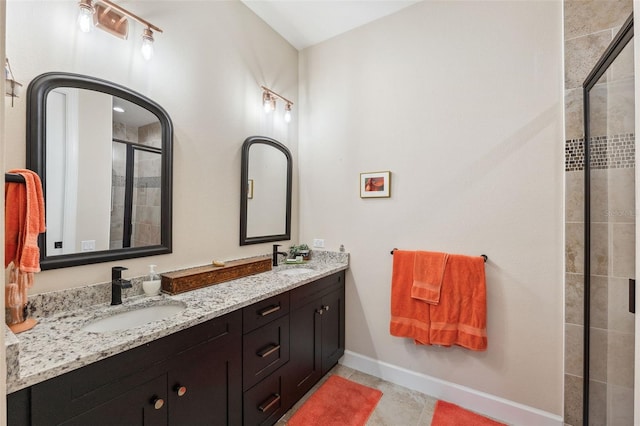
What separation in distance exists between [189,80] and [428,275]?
218 centimetres

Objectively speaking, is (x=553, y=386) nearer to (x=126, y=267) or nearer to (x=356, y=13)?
(x=126, y=267)

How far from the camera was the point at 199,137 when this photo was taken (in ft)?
6.30

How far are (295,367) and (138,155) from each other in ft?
5.50

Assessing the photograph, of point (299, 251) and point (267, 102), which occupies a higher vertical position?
point (267, 102)

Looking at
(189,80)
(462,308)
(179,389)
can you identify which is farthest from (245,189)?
(462,308)

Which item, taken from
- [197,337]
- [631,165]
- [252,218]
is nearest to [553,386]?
[631,165]

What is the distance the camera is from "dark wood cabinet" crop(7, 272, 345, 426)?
3.00 ft

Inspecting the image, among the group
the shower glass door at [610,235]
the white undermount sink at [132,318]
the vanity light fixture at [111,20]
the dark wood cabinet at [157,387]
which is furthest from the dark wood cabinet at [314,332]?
the vanity light fixture at [111,20]

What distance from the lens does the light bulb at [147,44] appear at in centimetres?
156

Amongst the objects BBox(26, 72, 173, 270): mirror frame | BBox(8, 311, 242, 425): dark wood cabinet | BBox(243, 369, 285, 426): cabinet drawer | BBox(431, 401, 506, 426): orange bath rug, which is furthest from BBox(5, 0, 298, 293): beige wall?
BBox(431, 401, 506, 426): orange bath rug

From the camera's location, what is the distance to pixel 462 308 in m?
1.99

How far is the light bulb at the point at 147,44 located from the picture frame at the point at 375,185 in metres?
1.69

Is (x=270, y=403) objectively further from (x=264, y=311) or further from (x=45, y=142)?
(x=45, y=142)

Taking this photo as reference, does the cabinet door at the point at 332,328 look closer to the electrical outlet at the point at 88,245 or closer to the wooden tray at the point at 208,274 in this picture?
the wooden tray at the point at 208,274
